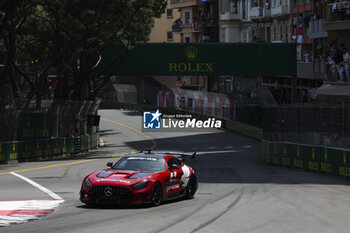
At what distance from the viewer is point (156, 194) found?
1689cm

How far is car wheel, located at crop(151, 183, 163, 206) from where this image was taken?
54.7ft

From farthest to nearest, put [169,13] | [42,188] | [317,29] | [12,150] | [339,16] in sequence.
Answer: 1. [169,13]
2. [317,29]
3. [339,16]
4. [12,150]
5. [42,188]

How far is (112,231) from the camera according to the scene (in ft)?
41.4

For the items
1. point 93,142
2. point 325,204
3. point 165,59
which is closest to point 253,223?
point 325,204

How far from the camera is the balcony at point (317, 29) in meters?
52.7

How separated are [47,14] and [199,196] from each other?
89.6 ft

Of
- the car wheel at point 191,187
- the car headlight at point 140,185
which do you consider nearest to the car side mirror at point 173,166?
the car wheel at point 191,187

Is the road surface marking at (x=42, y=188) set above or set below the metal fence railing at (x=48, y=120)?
below

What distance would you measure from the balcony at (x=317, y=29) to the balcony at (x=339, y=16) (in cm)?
782

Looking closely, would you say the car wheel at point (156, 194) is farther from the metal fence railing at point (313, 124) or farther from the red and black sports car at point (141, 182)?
the metal fence railing at point (313, 124)

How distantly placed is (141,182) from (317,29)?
133ft

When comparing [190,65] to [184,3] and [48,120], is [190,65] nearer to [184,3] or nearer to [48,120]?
[48,120]

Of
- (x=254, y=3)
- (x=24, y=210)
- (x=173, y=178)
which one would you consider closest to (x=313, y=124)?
(x=173, y=178)

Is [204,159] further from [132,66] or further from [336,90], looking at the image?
[132,66]
